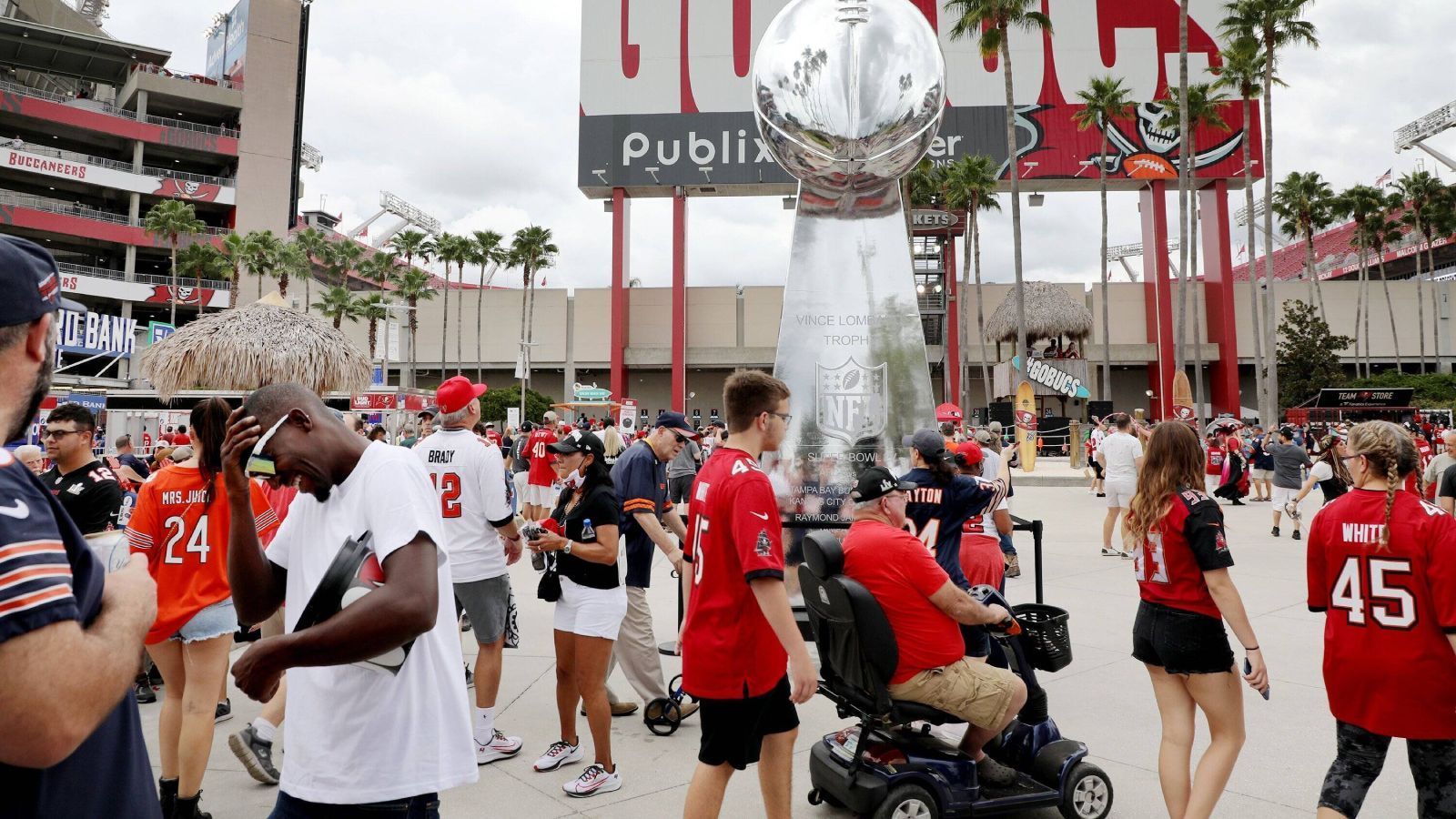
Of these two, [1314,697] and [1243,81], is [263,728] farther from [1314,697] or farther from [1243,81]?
[1243,81]

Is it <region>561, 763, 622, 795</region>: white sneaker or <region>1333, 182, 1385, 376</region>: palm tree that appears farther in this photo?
<region>1333, 182, 1385, 376</region>: palm tree

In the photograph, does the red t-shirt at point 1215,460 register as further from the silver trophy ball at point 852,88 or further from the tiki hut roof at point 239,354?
the tiki hut roof at point 239,354

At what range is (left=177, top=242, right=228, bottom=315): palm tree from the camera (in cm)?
4222

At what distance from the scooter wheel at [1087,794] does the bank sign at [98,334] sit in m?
24.8

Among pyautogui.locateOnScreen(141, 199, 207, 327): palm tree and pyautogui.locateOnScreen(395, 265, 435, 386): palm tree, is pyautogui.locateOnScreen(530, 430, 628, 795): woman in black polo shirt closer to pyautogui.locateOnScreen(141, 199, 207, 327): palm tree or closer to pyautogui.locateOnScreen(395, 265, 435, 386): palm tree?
pyautogui.locateOnScreen(395, 265, 435, 386): palm tree

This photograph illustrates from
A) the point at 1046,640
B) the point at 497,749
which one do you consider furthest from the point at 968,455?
the point at 497,749

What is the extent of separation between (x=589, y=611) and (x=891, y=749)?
164 centimetres

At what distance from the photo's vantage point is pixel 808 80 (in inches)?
277

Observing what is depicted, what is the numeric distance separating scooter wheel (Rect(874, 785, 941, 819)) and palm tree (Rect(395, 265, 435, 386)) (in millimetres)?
44455

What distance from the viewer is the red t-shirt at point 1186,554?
3232mm

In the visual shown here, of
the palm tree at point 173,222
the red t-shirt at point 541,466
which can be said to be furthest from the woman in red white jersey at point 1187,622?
the palm tree at point 173,222

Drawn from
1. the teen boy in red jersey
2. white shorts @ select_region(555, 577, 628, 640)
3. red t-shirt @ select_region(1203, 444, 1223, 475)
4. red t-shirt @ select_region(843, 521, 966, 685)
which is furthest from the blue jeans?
red t-shirt @ select_region(1203, 444, 1223, 475)

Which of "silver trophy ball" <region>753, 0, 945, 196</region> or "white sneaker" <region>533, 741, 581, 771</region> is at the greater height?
"silver trophy ball" <region>753, 0, 945, 196</region>

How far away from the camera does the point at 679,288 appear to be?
1540 inches
